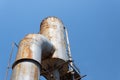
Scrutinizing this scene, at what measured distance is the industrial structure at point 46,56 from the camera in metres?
8.30

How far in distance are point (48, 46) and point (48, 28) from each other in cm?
268

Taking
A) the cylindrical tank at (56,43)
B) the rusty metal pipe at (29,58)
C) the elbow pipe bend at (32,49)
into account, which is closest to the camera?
the rusty metal pipe at (29,58)

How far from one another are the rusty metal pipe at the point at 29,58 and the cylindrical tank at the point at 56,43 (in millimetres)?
983

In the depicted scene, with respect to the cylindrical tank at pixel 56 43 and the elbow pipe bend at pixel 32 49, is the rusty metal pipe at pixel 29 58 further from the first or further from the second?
the cylindrical tank at pixel 56 43

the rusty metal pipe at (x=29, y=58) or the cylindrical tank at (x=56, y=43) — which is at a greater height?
the cylindrical tank at (x=56, y=43)

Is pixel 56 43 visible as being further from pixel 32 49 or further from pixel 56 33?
pixel 32 49

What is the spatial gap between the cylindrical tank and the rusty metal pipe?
98cm

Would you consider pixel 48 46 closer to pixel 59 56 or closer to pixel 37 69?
pixel 59 56

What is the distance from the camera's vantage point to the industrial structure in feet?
27.2

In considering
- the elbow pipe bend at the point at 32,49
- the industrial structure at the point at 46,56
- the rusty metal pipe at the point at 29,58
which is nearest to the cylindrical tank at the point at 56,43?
the industrial structure at the point at 46,56

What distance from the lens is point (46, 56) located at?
1100 cm

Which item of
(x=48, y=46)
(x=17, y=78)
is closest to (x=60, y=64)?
(x=48, y=46)

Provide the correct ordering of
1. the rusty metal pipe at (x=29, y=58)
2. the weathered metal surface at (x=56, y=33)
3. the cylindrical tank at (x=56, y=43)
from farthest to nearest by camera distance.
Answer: the weathered metal surface at (x=56, y=33) < the cylindrical tank at (x=56, y=43) < the rusty metal pipe at (x=29, y=58)

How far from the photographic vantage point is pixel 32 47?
30.4 feet
